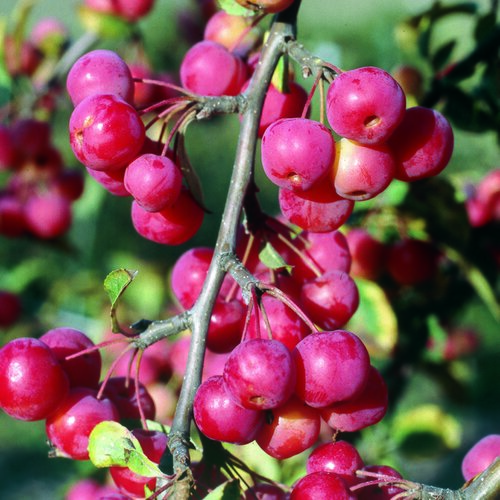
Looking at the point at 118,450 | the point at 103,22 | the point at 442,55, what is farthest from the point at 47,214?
the point at 118,450

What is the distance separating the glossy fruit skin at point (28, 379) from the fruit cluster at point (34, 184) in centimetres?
93

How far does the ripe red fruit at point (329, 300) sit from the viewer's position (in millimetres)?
644

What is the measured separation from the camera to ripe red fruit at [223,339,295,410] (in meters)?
0.49

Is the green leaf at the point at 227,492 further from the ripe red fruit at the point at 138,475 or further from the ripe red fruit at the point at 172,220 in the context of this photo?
the ripe red fruit at the point at 172,220

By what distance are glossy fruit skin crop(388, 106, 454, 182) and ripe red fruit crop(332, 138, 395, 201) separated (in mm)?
15

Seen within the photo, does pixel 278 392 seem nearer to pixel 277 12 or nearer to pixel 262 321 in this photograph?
pixel 262 321

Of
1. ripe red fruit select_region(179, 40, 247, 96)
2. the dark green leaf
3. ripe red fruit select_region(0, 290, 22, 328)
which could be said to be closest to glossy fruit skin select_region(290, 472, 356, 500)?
ripe red fruit select_region(179, 40, 247, 96)

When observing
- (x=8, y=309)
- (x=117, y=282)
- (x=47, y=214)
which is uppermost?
(x=117, y=282)

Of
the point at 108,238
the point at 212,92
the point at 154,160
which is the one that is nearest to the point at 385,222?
the point at 212,92

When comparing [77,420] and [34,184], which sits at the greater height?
[77,420]

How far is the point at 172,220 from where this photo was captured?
635 millimetres

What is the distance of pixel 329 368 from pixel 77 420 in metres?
0.21

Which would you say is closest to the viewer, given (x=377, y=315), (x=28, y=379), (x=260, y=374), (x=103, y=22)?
(x=260, y=374)

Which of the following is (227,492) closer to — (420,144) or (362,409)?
(362,409)
